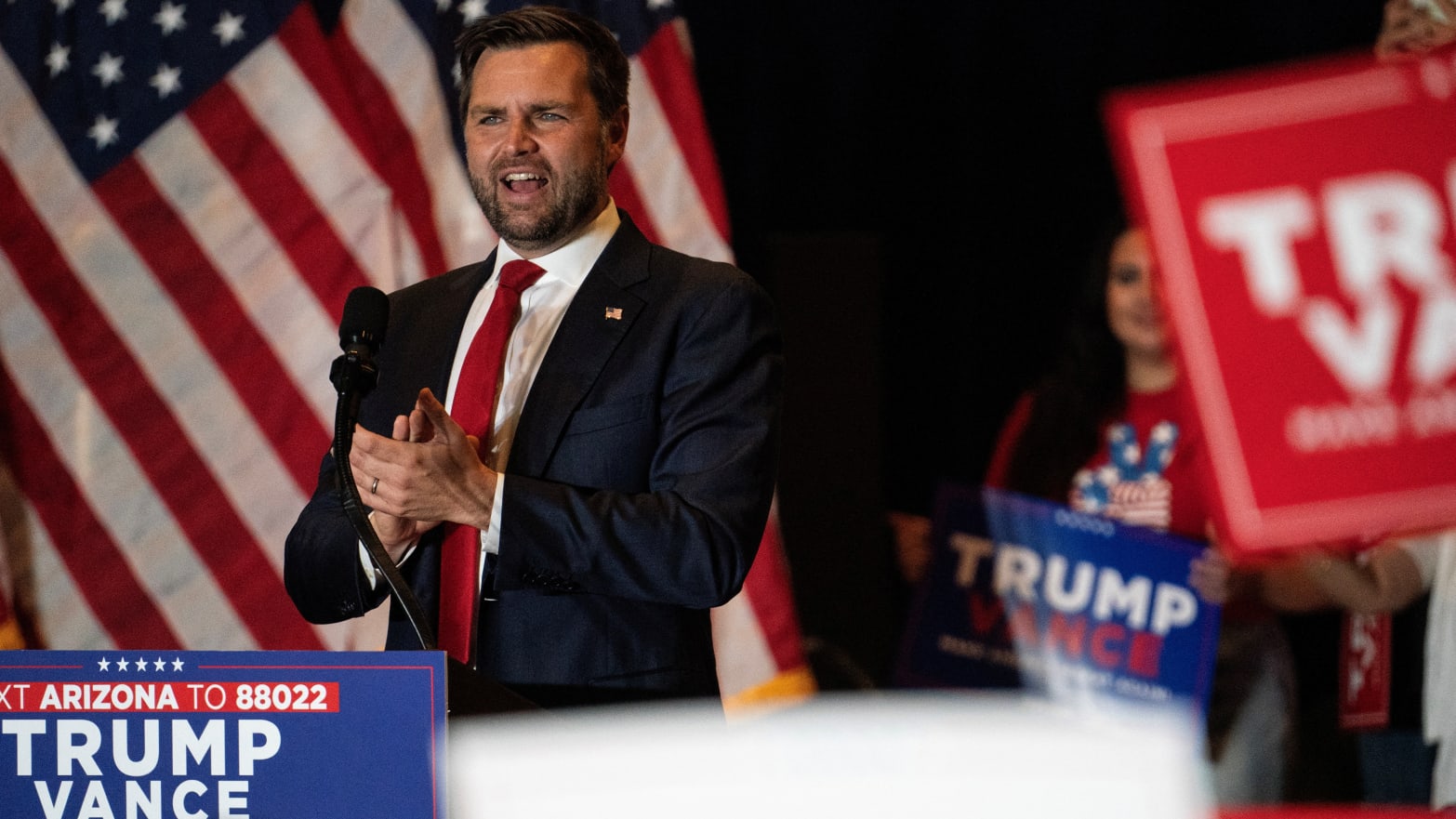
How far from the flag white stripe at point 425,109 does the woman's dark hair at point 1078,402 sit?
1.10m

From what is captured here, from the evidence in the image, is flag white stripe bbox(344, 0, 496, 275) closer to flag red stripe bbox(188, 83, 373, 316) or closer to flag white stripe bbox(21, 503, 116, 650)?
flag red stripe bbox(188, 83, 373, 316)

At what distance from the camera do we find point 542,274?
161cm

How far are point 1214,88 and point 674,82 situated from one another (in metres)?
2.15

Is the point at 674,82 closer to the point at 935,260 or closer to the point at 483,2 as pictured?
the point at 483,2

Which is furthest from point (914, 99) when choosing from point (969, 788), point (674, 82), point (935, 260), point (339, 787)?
point (969, 788)

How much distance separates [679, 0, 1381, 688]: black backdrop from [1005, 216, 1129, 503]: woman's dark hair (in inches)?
23.0

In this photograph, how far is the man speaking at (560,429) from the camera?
1.36 m

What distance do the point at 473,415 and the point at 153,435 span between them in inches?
61.4

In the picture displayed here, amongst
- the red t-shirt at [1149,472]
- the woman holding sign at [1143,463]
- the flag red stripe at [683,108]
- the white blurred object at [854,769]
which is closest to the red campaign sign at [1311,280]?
the white blurred object at [854,769]

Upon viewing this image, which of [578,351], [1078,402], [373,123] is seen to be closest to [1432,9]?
[1078,402]

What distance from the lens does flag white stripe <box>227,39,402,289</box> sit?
280cm

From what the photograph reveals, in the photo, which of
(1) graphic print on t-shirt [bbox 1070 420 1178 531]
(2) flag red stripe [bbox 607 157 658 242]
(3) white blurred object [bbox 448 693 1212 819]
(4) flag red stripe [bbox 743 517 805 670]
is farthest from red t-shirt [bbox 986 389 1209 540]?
(3) white blurred object [bbox 448 693 1212 819]

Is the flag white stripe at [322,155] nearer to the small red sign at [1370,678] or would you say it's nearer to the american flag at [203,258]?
the american flag at [203,258]

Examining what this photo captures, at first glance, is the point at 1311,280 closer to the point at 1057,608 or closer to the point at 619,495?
the point at 619,495
